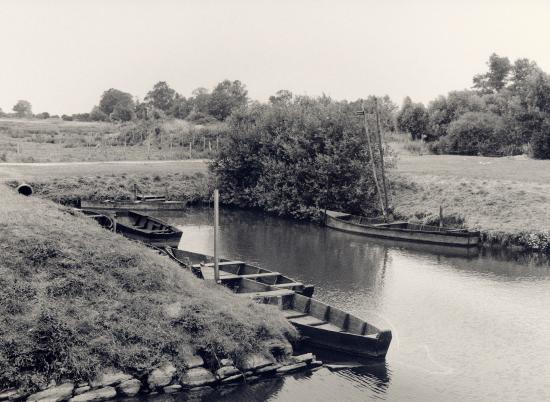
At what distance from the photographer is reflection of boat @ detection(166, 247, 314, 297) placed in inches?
935

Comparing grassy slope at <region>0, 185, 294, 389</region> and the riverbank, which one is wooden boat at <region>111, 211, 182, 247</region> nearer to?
grassy slope at <region>0, 185, 294, 389</region>

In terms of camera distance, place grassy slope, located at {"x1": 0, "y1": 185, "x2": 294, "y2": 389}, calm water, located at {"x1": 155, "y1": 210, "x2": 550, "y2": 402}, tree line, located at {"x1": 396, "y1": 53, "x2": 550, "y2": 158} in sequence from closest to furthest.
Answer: grassy slope, located at {"x1": 0, "y1": 185, "x2": 294, "y2": 389} < calm water, located at {"x1": 155, "y1": 210, "x2": 550, "y2": 402} < tree line, located at {"x1": 396, "y1": 53, "x2": 550, "y2": 158}

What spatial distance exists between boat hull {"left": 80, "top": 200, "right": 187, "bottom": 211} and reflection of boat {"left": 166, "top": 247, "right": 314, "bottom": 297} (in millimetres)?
22238

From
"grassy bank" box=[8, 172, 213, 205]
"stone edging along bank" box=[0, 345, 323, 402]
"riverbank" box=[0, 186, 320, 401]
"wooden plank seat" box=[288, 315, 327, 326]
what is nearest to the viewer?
"stone edging along bank" box=[0, 345, 323, 402]

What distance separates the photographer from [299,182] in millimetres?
50812

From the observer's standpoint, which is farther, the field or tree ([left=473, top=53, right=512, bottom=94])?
tree ([left=473, top=53, right=512, bottom=94])

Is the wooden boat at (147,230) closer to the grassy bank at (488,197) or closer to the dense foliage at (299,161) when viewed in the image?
the dense foliage at (299,161)

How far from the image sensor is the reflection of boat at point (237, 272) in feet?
77.9

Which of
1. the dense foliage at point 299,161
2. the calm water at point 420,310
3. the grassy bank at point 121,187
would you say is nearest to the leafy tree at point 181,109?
the grassy bank at point 121,187

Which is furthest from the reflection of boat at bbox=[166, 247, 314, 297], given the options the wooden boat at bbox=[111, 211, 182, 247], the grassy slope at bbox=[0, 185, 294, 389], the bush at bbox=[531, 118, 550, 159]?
the bush at bbox=[531, 118, 550, 159]

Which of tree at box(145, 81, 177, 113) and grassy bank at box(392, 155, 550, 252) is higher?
tree at box(145, 81, 177, 113)

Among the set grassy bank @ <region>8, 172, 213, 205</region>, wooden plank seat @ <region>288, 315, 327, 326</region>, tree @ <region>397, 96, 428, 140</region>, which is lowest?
wooden plank seat @ <region>288, 315, 327, 326</region>

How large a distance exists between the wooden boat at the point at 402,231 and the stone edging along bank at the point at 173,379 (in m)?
20.9

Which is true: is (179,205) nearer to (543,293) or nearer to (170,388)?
(543,293)
